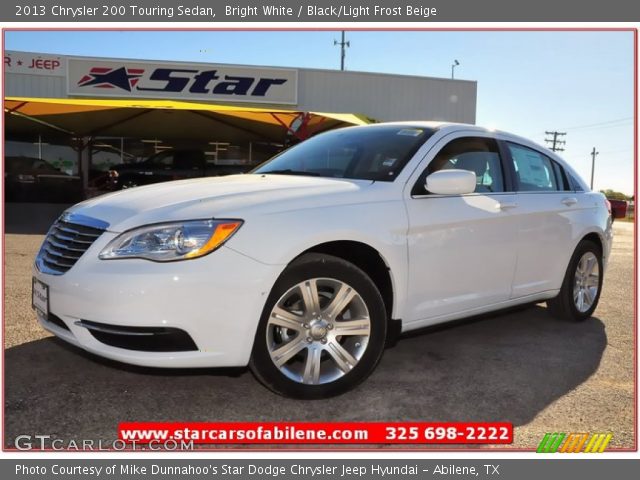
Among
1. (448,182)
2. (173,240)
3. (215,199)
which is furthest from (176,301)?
(448,182)

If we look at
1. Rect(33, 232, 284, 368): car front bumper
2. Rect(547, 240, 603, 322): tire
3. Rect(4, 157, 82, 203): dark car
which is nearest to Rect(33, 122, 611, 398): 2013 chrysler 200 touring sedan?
Rect(33, 232, 284, 368): car front bumper

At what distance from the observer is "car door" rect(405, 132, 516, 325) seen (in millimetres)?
3244

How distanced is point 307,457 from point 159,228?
122 centimetres

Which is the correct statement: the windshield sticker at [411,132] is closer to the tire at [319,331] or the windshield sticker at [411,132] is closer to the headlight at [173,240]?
the tire at [319,331]

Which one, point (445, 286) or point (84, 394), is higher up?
point (445, 286)

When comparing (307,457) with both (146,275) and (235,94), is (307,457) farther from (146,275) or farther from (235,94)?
(235,94)

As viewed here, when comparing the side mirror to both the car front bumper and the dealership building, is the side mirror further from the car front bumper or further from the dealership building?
the dealership building

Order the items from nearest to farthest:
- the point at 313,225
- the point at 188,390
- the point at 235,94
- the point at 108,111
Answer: the point at 313,225 < the point at 188,390 < the point at 108,111 < the point at 235,94

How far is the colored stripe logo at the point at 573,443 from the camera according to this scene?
2.52m

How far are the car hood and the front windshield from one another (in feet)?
0.69


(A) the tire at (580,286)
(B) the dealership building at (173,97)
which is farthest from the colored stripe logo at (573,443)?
(B) the dealership building at (173,97)

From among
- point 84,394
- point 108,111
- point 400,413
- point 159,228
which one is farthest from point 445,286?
point 108,111

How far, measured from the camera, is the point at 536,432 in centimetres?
267

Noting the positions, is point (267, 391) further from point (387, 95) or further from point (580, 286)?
point (387, 95)
